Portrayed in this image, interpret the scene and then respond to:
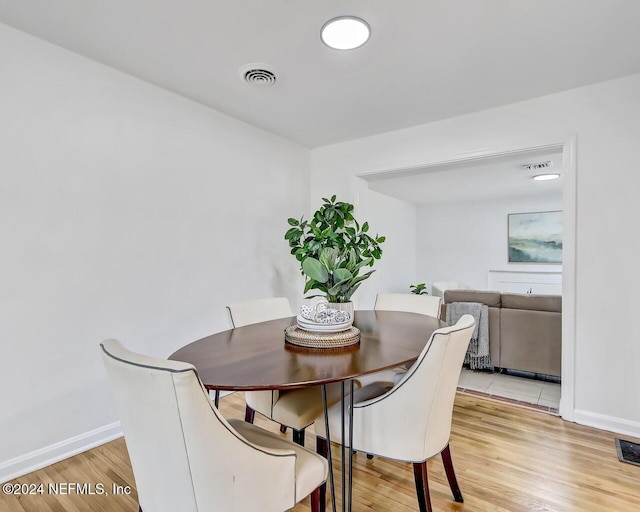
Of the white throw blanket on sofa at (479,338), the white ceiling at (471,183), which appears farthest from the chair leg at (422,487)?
the white ceiling at (471,183)

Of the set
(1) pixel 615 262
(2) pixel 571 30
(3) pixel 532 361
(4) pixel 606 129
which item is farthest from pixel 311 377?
(3) pixel 532 361

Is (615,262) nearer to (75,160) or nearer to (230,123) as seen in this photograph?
(230,123)

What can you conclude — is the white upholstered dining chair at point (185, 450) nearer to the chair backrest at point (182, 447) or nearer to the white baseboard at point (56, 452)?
the chair backrest at point (182, 447)

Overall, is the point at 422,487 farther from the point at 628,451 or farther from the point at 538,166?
the point at 538,166

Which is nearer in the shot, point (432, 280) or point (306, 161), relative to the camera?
point (306, 161)

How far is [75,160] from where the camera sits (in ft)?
6.68

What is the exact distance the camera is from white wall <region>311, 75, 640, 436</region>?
7.35 ft

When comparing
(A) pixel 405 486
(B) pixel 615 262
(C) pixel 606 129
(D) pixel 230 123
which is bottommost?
(A) pixel 405 486

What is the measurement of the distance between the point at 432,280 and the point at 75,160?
20.0 ft

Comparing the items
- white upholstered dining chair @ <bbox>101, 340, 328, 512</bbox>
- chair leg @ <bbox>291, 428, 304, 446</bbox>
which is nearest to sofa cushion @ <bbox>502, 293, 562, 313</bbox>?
chair leg @ <bbox>291, 428, 304, 446</bbox>

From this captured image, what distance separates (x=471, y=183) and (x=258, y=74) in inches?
149

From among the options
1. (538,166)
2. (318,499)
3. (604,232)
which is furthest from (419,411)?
(538,166)

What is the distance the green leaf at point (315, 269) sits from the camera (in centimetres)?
174

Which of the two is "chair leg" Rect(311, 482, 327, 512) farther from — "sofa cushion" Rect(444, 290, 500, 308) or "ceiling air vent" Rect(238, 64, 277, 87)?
"sofa cushion" Rect(444, 290, 500, 308)
